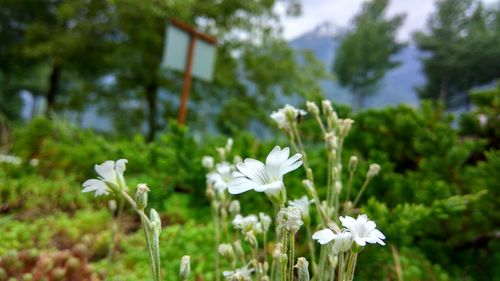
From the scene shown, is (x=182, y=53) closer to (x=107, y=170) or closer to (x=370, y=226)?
(x=107, y=170)

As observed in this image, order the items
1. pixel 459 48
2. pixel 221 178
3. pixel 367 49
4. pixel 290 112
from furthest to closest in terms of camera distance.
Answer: pixel 367 49 → pixel 459 48 → pixel 221 178 → pixel 290 112

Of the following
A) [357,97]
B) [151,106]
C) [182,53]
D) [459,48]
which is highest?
[357,97]

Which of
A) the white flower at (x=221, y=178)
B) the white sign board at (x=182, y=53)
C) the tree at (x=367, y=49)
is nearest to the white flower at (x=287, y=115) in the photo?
the white flower at (x=221, y=178)

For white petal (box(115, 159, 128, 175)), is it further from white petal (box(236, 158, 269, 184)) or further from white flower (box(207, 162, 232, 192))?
white flower (box(207, 162, 232, 192))

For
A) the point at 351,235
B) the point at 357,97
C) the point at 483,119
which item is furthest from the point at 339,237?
the point at 357,97

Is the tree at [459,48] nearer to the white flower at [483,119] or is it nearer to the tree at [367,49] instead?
→ the white flower at [483,119]
